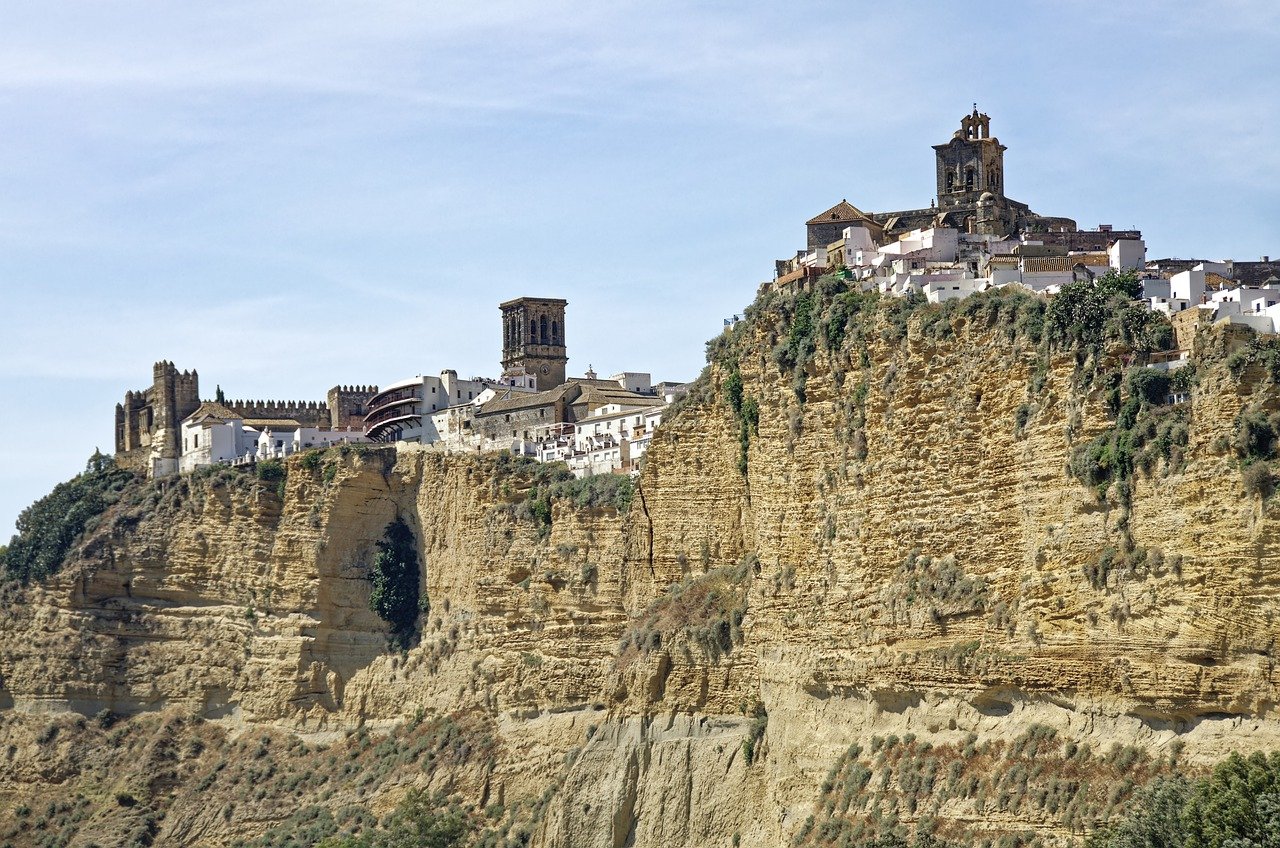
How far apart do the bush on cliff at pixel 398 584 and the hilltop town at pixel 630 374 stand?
338 cm

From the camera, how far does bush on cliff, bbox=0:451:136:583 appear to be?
87.1m

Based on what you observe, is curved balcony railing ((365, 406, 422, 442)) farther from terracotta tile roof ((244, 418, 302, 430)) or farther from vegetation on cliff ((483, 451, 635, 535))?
vegetation on cliff ((483, 451, 635, 535))

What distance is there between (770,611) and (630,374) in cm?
2964

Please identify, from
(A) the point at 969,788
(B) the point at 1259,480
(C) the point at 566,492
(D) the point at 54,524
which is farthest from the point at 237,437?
(B) the point at 1259,480

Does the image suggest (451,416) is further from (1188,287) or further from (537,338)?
(1188,287)

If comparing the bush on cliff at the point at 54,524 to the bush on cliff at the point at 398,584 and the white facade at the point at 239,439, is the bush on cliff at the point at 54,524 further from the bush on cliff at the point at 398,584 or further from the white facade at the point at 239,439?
the bush on cliff at the point at 398,584

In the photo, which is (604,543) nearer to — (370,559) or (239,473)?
(370,559)

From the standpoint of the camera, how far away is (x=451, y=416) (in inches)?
3280

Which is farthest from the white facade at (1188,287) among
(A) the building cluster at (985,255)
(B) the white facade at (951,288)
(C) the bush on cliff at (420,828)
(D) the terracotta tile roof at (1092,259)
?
(C) the bush on cliff at (420,828)

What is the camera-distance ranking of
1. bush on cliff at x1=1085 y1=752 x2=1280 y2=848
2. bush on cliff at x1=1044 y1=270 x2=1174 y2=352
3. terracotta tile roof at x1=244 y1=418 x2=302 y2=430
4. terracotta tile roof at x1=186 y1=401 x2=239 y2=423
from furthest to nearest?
terracotta tile roof at x1=244 y1=418 x2=302 y2=430 < terracotta tile roof at x1=186 y1=401 x2=239 y2=423 < bush on cliff at x1=1044 y1=270 x2=1174 y2=352 < bush on cliff at x1=1085 y1=752 x2=1280 y2=848

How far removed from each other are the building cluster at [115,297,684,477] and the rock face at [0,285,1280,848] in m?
3.48

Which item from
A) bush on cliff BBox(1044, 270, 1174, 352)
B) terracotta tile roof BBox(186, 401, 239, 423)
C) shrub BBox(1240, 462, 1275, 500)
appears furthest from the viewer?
terracotta tile roof BBox(186, 401, 239, 423)

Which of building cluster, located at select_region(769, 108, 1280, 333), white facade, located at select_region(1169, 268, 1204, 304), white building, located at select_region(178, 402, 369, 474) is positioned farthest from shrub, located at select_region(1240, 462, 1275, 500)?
white building, located at select_region(178, 402, 369, 474)

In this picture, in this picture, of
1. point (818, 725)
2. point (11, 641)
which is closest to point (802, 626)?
point (818, 725)
